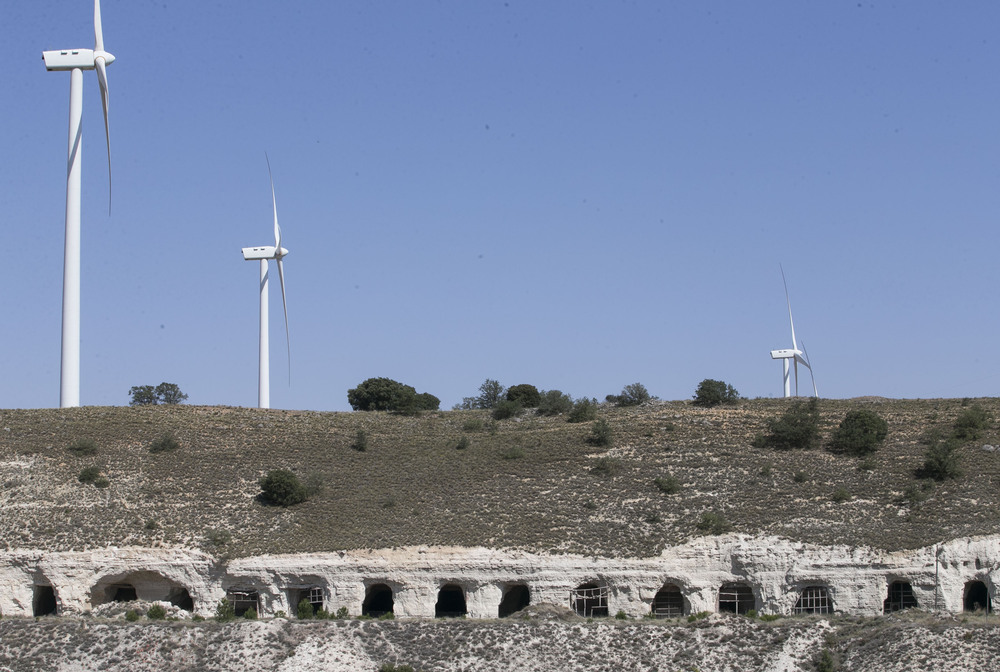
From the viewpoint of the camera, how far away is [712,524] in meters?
60.1

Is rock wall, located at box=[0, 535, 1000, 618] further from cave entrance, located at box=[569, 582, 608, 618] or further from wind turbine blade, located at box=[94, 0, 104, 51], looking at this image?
wind turbine blade, located at box=[94, 0, 104, 51]

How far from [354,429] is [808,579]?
32.5m

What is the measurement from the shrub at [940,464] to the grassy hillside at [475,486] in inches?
21.5

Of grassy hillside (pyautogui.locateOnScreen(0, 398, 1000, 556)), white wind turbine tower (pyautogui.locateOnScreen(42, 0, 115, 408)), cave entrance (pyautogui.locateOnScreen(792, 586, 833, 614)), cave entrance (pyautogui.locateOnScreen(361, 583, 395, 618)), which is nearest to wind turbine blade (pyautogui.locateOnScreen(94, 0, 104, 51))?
white wind turbine tower (pyautogui.locateOnScreen(42, 0, 115, 408))

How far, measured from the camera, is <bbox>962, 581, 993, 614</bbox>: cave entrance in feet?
189

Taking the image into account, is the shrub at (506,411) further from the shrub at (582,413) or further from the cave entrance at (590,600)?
the cave entrance at (590,600)

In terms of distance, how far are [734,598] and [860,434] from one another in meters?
16.7

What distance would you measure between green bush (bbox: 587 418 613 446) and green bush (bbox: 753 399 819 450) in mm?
7999

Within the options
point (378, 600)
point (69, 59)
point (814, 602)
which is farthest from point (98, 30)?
point (814, 602)

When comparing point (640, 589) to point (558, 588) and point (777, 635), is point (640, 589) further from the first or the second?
point (777, 635)

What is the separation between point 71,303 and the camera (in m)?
75.0

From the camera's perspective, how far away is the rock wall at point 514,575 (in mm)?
56938

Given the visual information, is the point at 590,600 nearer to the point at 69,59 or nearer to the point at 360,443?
the point at 360,443

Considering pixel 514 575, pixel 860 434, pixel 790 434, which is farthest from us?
pixel 790 434
